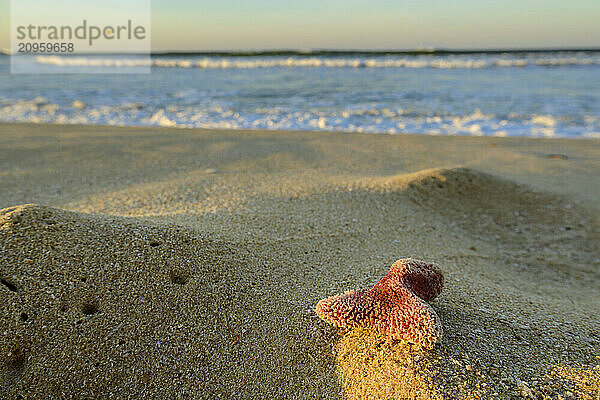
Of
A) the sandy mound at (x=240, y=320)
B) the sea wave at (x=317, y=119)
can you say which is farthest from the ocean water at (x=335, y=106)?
the sandy mound at (x=240, y=320)

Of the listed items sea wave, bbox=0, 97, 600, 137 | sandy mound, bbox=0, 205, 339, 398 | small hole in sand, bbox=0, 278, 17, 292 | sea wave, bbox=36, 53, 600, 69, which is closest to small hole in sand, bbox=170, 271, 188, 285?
sandy mound, bbox=0, 205, 339, 398

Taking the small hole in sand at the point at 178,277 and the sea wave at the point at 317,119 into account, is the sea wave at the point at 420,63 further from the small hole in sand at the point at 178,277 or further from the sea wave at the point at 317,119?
the small hole in sand at the point at 178,277

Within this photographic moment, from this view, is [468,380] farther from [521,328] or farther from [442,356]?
[521,328]

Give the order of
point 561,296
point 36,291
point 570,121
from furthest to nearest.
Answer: point 570,121 → point 561,296 → point 36,291

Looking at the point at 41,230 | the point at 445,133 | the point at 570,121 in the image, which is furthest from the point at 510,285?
the point at 570,121

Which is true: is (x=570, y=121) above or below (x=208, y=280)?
above

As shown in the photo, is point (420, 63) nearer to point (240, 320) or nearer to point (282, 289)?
point (282, 289)

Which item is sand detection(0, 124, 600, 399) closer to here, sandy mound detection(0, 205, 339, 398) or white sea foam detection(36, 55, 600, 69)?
sandy mound detection(0, 205, 339, 398)
